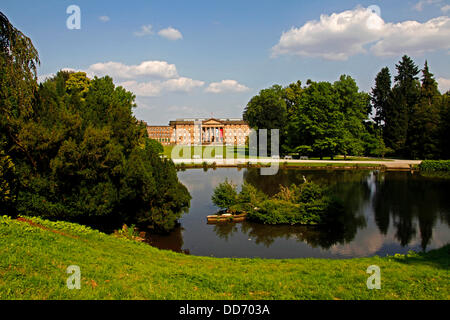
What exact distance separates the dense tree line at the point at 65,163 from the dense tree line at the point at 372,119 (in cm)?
3377

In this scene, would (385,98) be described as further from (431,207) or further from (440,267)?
(440,267)

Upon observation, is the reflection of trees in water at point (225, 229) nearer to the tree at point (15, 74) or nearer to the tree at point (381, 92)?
the tree at point (15, 74)

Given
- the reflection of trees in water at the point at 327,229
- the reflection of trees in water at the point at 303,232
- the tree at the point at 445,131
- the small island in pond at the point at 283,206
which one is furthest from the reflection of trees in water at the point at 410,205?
the tree at the point at 445,131

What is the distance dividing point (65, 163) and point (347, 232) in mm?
11903

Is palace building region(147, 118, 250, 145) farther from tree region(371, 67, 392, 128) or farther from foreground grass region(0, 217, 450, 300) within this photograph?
foreground grass region(0, 217, 450, 300)

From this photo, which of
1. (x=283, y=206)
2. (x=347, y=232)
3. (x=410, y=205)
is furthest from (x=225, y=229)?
(x=410, y=205)

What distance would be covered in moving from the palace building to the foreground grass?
100 m

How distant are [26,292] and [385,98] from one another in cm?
5900

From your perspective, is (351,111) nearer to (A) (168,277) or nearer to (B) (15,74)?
(B) (15,74)

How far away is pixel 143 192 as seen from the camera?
14.2 meters

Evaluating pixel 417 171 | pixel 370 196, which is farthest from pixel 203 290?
pixel 417 171

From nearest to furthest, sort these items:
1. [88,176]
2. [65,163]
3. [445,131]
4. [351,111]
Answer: [65,163] < [88,176] < [445,131] < [351,111]

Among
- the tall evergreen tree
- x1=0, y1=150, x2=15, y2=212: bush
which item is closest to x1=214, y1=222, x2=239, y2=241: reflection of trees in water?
x1=0, y1=150, x2=15, y2=212: bush

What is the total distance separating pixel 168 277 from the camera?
6.39 meters
